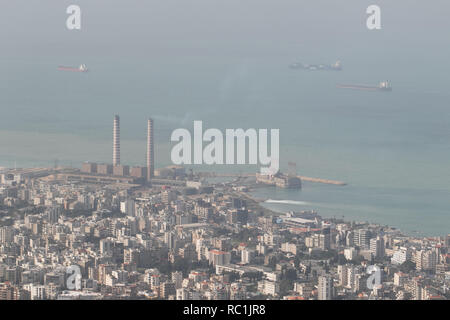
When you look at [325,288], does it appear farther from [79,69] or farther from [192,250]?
[79,69]

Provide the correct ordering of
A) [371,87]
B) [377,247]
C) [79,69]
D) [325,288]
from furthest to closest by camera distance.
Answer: [79,69] < [371,87] < [377,247] < [325,288]

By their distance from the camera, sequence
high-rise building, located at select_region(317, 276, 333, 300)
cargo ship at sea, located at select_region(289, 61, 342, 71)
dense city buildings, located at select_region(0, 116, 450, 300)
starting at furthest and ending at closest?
cargo ship at sea, located at select_region(289, 61, 342, 71) < dense city buildings, located at select_region(0, 116, 450, 300) < high-rise building, located at select_region(317, 276, 333, 300)

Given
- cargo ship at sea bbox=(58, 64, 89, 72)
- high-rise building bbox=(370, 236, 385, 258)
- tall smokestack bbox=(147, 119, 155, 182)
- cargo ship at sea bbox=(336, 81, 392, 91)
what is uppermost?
cargo ship at sea bbox=(58, 64, 89, 72)

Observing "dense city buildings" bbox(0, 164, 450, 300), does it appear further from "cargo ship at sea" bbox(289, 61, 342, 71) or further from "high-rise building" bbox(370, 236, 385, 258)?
"cargo ship at sea" bbox(289, 61, 342, 71)

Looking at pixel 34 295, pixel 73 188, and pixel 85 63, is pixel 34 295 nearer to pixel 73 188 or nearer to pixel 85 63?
pixel 73 188

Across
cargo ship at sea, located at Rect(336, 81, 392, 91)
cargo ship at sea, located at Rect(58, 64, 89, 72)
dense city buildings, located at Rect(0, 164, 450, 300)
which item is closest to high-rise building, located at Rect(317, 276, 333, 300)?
dense city buildings, located at Rect(0, 164, 450, 300)

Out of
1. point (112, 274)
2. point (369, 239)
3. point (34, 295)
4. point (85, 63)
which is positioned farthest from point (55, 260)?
point (85, 63)
